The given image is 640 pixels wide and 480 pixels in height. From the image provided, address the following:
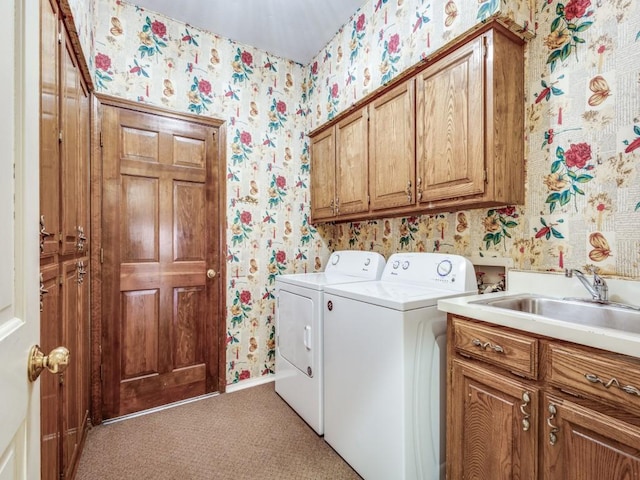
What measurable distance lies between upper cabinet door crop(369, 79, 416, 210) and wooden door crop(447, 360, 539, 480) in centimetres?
100

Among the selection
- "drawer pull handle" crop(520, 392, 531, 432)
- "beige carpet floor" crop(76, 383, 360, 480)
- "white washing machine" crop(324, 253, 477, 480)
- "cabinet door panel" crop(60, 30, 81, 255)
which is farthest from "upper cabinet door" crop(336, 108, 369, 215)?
"cabinet door panel" crop(60, 30, 81, 255)

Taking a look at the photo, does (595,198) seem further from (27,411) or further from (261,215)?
Result: (261,215)

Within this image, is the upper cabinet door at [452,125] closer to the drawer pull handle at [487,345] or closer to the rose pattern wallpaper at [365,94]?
the rose pattern wallpaper at [365,94]

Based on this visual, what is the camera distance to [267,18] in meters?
2.34

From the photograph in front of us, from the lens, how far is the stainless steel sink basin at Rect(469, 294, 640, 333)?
1.21 m

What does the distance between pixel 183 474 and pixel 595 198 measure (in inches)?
93.0

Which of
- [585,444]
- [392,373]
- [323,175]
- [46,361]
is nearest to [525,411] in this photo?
[585,444]

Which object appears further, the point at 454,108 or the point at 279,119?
the point at 279,119

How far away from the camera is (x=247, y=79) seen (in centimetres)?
269

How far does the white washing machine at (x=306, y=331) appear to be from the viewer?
1.99 m

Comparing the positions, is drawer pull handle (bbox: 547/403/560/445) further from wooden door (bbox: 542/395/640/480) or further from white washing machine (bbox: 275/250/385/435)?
white washing machine (bbox: 275/250/385/435)

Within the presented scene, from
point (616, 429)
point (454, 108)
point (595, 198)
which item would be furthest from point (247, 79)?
point (616, 429)

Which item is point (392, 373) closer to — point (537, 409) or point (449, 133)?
point (537, 409)

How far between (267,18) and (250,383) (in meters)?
2.81
